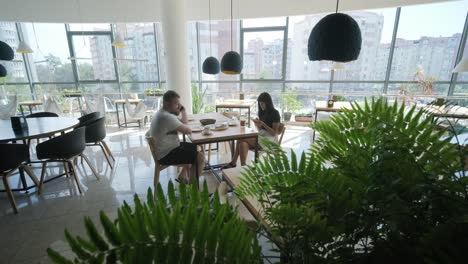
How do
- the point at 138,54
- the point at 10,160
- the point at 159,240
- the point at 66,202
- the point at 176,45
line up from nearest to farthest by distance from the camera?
1. the point at 159,240
2. the point at 10,160
3. the point at 66,202
4. the point at 176,45
5. the point at 138,54

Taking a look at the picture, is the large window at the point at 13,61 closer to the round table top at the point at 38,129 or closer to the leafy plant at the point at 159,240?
the round table top at the point at 38,129

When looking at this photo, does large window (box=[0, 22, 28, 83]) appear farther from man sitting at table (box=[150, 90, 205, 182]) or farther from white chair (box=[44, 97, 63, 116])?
man sitting at table (box=[150, 90, 205, 182])

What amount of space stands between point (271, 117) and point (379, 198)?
269 cm

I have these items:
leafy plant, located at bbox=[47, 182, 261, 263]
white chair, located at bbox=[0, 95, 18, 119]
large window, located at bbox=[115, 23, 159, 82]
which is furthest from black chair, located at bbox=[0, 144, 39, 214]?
large window, located at bbox=[115, 23, 159, 82]

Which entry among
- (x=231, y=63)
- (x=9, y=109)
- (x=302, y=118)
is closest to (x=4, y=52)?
(x=9, y=109)

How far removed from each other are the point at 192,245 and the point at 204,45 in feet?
24.8

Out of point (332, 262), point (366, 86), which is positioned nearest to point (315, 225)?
point (332, 262)

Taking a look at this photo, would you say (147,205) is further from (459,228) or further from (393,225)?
(459,228)

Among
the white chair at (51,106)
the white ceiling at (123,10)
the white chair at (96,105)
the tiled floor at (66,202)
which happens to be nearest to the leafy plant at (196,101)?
the white ceiling at (123,10)

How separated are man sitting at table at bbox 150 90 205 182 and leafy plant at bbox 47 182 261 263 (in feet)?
7.33

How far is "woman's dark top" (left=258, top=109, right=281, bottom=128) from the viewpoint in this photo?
320 centimetres

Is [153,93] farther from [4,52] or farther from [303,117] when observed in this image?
[303,117]

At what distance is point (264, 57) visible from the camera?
7.12 meters

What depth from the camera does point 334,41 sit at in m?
1.46
